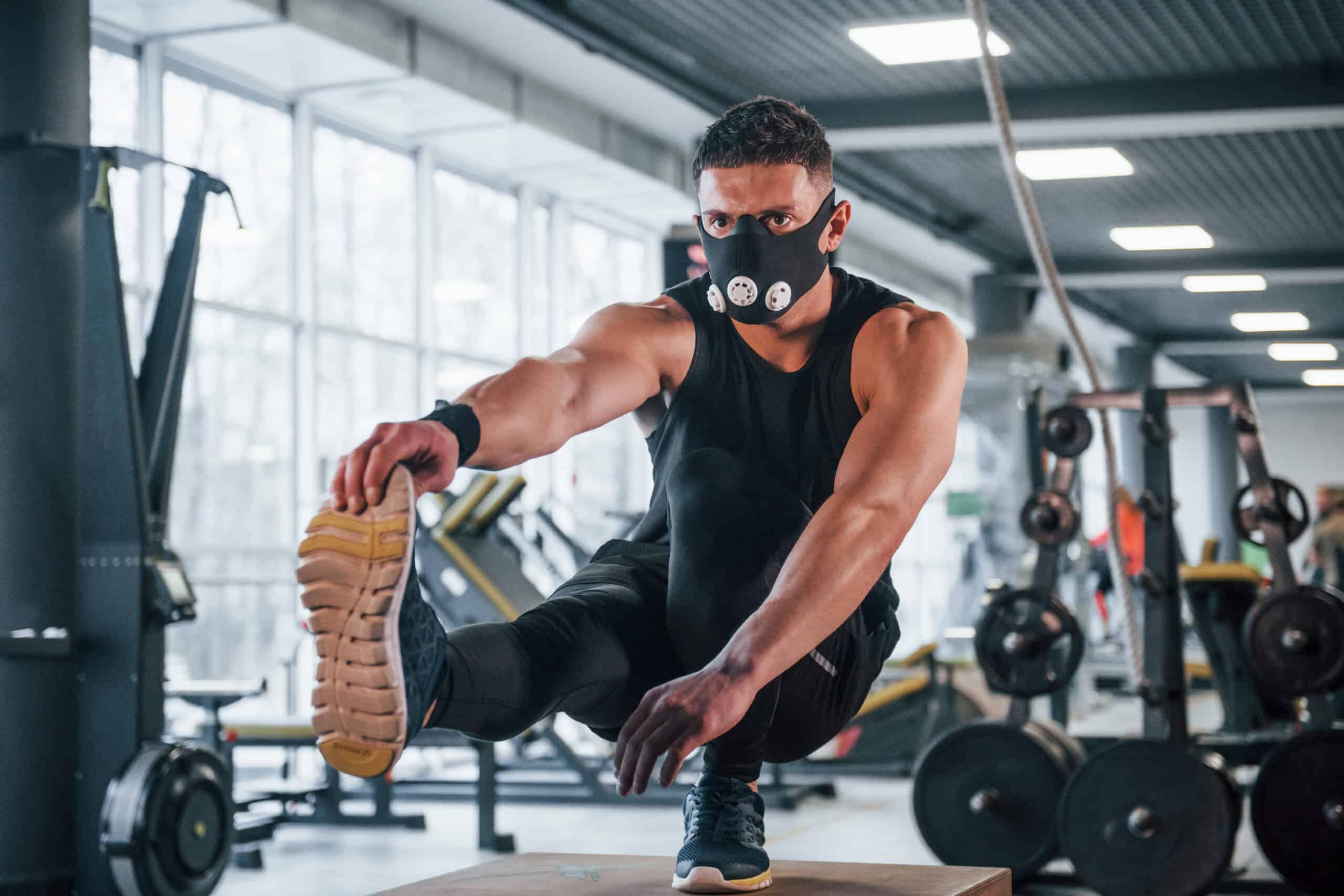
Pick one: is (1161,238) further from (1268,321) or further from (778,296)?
(778,296)

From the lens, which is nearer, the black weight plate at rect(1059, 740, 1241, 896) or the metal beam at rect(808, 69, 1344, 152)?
the black weight plate at rect(1059, 740, 1241, 896)

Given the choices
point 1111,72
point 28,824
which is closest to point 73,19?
point 28,824

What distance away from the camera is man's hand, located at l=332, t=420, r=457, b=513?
146cm

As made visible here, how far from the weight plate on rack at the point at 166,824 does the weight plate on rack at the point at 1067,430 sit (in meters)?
2.79

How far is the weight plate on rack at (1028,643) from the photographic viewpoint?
454 cm

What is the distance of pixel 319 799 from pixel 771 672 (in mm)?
4580

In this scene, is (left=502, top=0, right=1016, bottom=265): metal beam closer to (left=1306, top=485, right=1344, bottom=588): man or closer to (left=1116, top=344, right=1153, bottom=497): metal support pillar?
(left=1306, top=485, right=1344, bottom=588): man

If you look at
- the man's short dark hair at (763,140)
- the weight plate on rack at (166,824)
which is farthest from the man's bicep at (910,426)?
the weight plate on rack at (166,824)

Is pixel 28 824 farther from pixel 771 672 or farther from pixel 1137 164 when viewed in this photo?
pixel 1137 164

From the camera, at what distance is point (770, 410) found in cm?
198

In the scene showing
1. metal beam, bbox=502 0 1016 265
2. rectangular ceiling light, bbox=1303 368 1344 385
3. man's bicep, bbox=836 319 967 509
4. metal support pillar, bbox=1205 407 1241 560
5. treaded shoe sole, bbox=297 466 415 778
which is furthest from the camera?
metal support pillar, bbox=1205 407 1241 560

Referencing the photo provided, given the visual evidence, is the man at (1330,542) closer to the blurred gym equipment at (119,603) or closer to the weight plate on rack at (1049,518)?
the weight plate on rack at (1049,518)

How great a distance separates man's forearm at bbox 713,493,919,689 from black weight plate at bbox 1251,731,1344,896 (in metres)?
3.02

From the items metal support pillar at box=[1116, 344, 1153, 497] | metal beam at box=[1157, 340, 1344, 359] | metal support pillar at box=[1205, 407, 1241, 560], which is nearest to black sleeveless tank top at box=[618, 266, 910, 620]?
metal support pillar at box=[1116, 344, 1153, 497]
